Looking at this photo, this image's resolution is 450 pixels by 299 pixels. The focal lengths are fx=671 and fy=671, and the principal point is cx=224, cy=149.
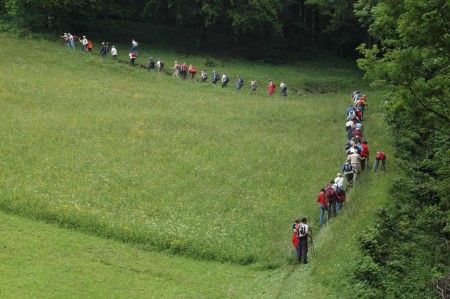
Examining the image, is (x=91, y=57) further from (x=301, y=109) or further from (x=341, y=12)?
(x=341, y=12)

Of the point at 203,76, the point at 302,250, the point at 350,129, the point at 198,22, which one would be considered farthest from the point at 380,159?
the point at 198,22

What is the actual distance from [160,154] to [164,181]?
3.63 m

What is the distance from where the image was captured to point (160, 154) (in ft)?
120

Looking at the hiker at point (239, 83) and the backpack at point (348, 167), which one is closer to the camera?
the backpack at point (348, 167)

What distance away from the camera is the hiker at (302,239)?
25.4 meters

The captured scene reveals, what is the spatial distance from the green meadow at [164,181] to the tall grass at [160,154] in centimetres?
9

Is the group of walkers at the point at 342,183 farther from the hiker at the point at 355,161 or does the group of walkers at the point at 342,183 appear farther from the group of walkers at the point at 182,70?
the group of walkers at the point at 182,70

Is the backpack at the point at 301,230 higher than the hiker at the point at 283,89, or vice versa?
the hiker at the point at 283,89

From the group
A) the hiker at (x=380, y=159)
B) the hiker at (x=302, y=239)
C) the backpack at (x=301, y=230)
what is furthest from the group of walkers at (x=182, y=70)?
the backpack at (x=301, y=230)

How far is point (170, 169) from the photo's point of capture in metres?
34.9

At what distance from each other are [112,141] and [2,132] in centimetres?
603

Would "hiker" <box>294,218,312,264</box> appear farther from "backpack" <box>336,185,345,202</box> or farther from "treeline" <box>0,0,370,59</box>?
"treeline" <box>0,0,370,59</box>

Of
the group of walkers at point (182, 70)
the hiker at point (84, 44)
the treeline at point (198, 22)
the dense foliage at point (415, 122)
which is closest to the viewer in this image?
the dense foliage at point (415, 122)

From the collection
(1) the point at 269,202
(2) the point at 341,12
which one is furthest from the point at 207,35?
(1) the point at 269,202
